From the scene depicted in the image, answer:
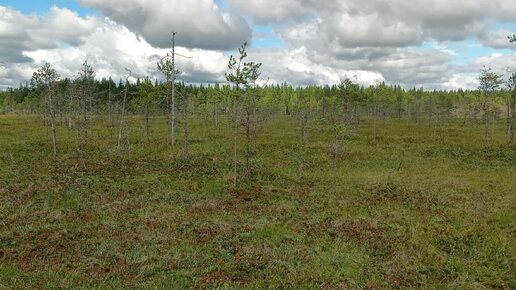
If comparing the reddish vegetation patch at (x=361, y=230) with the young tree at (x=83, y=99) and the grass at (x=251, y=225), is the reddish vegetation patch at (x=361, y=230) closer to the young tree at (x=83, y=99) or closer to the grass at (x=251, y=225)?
the grass at (x=251, y=225)

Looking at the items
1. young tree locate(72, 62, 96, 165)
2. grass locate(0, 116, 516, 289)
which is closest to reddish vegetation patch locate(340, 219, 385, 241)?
grass locate(0, 116, 516, 289)

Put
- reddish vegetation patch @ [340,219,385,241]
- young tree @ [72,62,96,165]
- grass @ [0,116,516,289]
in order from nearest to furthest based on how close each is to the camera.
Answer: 1. grass @ [0,116,516,289]
2. reddish vegetation patch @ [340,219,385,241]
3. young tree @ [72,62,96,165]

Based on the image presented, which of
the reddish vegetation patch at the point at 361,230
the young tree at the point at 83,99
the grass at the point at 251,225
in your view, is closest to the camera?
the grass at the point at 251,225

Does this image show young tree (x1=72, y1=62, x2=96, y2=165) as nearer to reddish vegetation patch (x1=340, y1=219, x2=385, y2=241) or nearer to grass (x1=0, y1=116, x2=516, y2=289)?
grass (x1=0, y1=116, x2=516, y2=289)

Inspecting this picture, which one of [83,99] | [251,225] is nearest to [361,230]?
[251,225]

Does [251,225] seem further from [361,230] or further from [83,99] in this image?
[83,99]

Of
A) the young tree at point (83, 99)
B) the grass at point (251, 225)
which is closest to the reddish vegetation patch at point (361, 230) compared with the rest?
the grass at point (251, 225)

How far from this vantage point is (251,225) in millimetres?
17922

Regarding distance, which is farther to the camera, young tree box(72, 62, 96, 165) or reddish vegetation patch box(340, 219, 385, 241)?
young tree box(72, 62, 96, 165)

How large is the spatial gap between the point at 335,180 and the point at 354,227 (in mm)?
12201

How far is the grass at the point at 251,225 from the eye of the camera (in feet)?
41.8

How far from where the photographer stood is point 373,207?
21.6 meters

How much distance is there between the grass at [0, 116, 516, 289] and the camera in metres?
12.7

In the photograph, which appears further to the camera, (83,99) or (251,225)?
(83,99)
